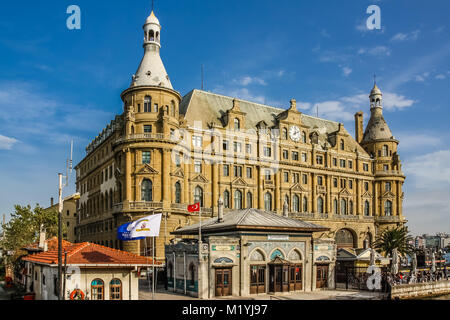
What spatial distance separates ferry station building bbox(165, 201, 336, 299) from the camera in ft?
138

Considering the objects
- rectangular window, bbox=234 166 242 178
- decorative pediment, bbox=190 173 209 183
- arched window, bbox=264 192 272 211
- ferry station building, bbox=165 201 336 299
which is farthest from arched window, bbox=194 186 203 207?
ferry station building, bbox=165 201 336 299

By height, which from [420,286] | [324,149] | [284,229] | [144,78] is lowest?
[420,286]

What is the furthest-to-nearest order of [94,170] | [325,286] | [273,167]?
[94,170]
[273,167]
[325,286]

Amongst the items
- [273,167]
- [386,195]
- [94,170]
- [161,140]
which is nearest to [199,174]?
[161,140]

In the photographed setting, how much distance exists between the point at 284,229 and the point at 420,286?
1856 centimetres

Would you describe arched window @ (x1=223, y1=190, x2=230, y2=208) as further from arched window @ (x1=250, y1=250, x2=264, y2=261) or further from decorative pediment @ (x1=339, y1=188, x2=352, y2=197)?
arched window @ (x1=250, y1=250, x2=264, y2=261)

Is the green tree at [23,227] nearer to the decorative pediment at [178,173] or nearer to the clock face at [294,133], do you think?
the decorative pediment at [178,173]

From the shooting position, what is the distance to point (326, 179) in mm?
90188

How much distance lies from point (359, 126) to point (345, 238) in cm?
2645

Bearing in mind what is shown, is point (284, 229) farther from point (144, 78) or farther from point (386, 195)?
point (386, 195)

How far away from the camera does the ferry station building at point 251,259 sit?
4206cm

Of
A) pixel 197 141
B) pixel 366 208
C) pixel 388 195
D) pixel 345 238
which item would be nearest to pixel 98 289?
pixel 197 141

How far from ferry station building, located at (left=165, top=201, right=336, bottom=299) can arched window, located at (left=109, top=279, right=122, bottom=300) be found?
994cm

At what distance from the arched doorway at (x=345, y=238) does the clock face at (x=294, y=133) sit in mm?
20680
